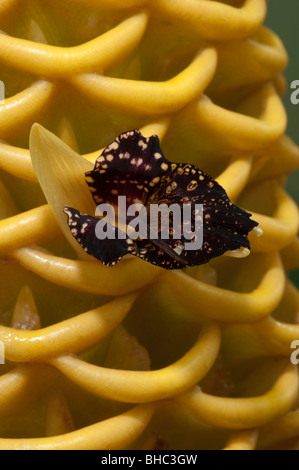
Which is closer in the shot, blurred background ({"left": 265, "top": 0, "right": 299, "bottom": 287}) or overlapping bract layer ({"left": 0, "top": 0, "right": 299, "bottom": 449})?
overlapping bract layer ({"left": 0, "top": 0, "right": 299, "bottom": 449})

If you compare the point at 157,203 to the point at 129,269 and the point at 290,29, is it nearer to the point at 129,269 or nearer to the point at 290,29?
the point at 129,269

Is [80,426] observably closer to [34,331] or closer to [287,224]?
[34,331]

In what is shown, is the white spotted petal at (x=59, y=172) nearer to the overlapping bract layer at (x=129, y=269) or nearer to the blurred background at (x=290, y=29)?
the overlapping bract layer at (x=129, y=269)

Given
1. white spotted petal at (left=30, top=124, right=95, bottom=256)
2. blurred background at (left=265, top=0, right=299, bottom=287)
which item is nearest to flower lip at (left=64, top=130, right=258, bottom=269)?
white spotted petal at (left=30, top=124, right=95, bottom=256)

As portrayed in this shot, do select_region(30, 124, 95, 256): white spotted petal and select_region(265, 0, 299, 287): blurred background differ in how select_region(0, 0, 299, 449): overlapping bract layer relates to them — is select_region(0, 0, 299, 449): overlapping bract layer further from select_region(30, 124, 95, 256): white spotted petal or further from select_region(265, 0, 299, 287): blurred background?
select_region(265, 0, 299, 287): blurred background

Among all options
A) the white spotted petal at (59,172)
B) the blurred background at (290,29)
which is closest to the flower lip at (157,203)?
the white spotted petal at (59,172)

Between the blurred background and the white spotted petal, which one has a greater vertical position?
the blurred background
